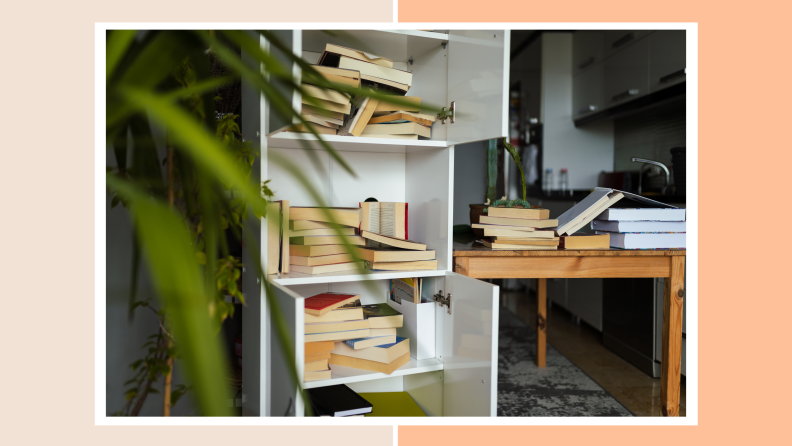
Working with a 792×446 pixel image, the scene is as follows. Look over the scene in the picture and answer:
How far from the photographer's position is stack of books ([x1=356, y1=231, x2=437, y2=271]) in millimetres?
1439

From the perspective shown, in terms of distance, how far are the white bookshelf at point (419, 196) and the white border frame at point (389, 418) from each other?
0.22 meters

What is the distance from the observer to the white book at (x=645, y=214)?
63.4 inches

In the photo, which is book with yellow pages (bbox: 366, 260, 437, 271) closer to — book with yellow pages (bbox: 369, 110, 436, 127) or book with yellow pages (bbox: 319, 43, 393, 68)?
book with yellow pages (bbox: 369, 110, 436, 127)

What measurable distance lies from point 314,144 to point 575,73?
11.0 feet

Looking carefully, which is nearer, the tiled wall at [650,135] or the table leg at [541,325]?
the table leg at [541,325]

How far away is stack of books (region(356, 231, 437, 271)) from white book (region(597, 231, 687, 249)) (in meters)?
0.56

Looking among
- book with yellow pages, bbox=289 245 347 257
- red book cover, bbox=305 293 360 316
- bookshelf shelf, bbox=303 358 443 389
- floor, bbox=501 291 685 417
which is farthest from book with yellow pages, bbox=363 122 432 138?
floor, bbox=501 291 685 417

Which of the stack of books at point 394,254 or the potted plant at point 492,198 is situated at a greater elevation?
the potted plant at point 492,198

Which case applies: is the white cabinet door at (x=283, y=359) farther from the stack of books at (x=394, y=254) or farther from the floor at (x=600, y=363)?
the floor at (x=600, y=363)

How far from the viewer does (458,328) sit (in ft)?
4.80

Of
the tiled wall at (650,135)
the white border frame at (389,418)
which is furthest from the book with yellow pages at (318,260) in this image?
the tiled wall at (650,135)

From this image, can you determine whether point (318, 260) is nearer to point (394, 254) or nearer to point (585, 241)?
point (394, 254)
